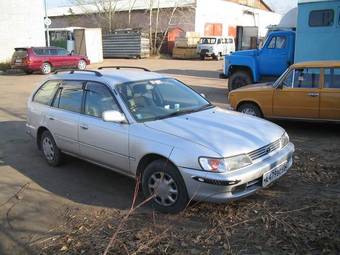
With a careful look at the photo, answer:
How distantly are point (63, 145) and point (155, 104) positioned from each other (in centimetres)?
170

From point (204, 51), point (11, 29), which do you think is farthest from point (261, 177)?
point (204, 51)

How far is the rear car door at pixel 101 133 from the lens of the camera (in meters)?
5.28

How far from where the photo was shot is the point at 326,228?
4.23m

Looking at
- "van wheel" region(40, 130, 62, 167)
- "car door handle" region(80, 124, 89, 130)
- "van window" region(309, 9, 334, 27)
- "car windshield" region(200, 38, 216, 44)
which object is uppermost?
"van window" region(309, 9, 334, 27)

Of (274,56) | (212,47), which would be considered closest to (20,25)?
(212,47)

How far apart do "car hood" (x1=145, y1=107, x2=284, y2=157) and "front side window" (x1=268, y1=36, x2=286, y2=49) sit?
8874 mm

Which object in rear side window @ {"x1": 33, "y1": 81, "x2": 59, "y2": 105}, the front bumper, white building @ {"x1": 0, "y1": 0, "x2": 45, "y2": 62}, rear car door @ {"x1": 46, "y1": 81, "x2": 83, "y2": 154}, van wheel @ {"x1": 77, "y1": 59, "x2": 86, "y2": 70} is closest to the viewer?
the front bumper

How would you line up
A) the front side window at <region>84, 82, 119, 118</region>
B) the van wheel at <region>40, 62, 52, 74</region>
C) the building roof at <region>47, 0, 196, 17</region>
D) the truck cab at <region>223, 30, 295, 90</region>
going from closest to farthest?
the front side window at <region>84, 82, 119, 118</region> < the truck cab at <region>223, 30, 295, 90</region> < the van wheel at <region>40, 62, 52, 74</region> < the building roof at <region>47, 0, 196, 17</region>

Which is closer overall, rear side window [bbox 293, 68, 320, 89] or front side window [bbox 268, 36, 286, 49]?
rear side window [bbox 293, 68, 320, 89]

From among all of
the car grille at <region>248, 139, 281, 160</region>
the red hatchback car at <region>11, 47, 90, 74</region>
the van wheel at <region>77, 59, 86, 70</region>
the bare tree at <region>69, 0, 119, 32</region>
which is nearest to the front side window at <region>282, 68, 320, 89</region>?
the car grille at <region>248, 139, 281, 160</region>

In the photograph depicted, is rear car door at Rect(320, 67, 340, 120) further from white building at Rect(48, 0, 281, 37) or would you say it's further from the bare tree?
the bare tree

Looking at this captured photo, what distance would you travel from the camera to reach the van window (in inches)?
503

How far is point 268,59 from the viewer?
1389 cm

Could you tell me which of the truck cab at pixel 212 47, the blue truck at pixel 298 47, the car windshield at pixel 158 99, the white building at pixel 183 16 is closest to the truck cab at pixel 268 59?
the blue truck at pixel 298 47
